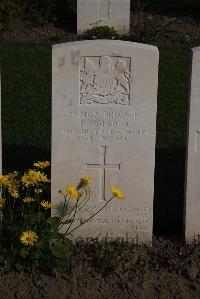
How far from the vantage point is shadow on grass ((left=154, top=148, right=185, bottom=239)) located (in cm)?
582

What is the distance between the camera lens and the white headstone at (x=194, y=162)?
5066mm

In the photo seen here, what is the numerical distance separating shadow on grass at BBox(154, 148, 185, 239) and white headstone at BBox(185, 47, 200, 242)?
9.6 inches

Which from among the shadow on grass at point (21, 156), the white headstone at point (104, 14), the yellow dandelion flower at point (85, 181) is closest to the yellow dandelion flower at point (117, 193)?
the yellow dandelion flower at point (85, 181)

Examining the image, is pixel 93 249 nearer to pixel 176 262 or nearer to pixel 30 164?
pixel 176 262

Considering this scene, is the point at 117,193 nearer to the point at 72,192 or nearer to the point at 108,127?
the point at 72,192

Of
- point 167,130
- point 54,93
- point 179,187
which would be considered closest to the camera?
point 54,93

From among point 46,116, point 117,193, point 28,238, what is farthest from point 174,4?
point 28,238

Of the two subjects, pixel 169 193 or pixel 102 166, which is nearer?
pixel 102 166

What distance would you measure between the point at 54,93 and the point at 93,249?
1247mm

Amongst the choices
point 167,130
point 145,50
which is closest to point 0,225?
point 145,50

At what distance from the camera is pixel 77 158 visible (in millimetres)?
5266

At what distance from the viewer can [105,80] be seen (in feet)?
16.8

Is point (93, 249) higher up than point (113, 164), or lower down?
lower down

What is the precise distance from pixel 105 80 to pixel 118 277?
146 cm
